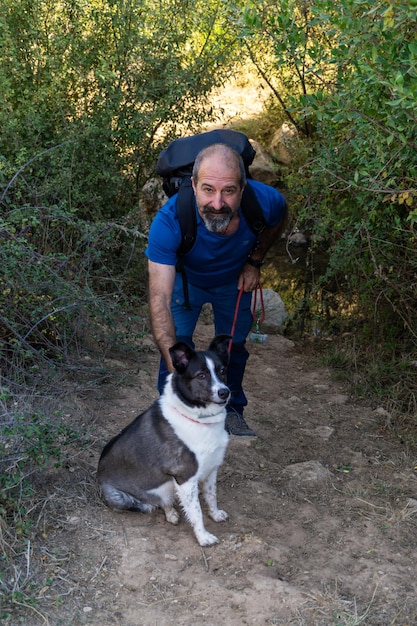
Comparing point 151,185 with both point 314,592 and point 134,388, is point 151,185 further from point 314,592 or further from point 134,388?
point 314,592

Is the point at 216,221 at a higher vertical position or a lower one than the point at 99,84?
lower

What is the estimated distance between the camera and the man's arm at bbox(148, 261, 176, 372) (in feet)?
15.5

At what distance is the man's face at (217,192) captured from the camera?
4.69 m

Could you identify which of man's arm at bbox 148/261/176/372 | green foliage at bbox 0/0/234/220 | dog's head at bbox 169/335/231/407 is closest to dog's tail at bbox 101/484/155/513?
dog's head at bbox 169/335/231/407

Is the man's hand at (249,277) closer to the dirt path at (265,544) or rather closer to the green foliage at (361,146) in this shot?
the green foliage at (361,146)

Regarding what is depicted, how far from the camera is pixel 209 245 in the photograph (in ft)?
16.4

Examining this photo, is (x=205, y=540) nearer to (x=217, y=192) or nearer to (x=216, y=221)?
(x=216, y=221)

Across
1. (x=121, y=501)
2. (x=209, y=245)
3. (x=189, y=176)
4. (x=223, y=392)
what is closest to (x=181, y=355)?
(x=223, y=392)

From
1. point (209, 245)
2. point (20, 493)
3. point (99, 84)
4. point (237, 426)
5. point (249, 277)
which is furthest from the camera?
point (99, 84)

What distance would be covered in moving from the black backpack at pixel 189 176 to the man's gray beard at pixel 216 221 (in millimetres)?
90

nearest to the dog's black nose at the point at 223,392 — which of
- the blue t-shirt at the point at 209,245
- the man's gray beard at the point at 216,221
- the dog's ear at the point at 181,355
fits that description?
the dog's ear at the point at 181,355

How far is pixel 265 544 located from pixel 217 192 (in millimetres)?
2196

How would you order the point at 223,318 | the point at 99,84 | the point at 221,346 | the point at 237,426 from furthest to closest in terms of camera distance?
the point at 99,84, the point at 237,426, the point at 223,318, the point at 221,346

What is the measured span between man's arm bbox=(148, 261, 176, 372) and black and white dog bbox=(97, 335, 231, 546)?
1.30 ft
